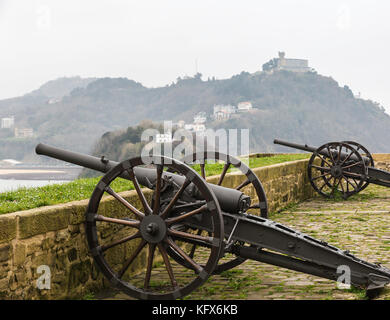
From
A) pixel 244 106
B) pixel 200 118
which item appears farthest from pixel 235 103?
pixel 200 118

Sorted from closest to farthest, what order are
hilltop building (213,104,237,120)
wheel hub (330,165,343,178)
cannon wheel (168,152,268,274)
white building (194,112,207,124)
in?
cannon wheel (168,152,268,274), wheel hub (330,165,343,178), white building (194,112,207,124), hilltop building (213,104,237,120)

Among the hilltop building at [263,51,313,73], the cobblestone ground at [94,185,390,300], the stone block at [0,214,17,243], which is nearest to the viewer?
the stone block at [0,214,17,243]

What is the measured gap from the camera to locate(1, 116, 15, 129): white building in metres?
136

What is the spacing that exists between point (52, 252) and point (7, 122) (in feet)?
465

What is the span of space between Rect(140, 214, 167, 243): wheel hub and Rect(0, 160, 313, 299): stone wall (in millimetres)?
637

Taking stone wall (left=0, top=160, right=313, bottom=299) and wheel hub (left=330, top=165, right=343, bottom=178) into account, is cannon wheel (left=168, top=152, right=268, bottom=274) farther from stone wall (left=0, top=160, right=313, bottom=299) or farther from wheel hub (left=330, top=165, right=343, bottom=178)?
wheel hub (left=330, top=165, right=343, bottom=178)

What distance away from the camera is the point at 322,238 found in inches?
294

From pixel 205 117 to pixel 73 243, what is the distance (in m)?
134

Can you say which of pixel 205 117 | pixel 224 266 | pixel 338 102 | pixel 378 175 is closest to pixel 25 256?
pixel 224 266

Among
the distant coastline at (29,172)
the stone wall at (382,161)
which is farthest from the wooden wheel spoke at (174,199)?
the distant coastline at (29,172)

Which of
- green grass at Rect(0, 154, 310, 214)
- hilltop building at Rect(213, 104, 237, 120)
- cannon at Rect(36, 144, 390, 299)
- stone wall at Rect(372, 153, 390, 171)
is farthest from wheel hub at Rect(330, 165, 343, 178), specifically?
hilltop building at Rect(213, 104, 237, 120)
